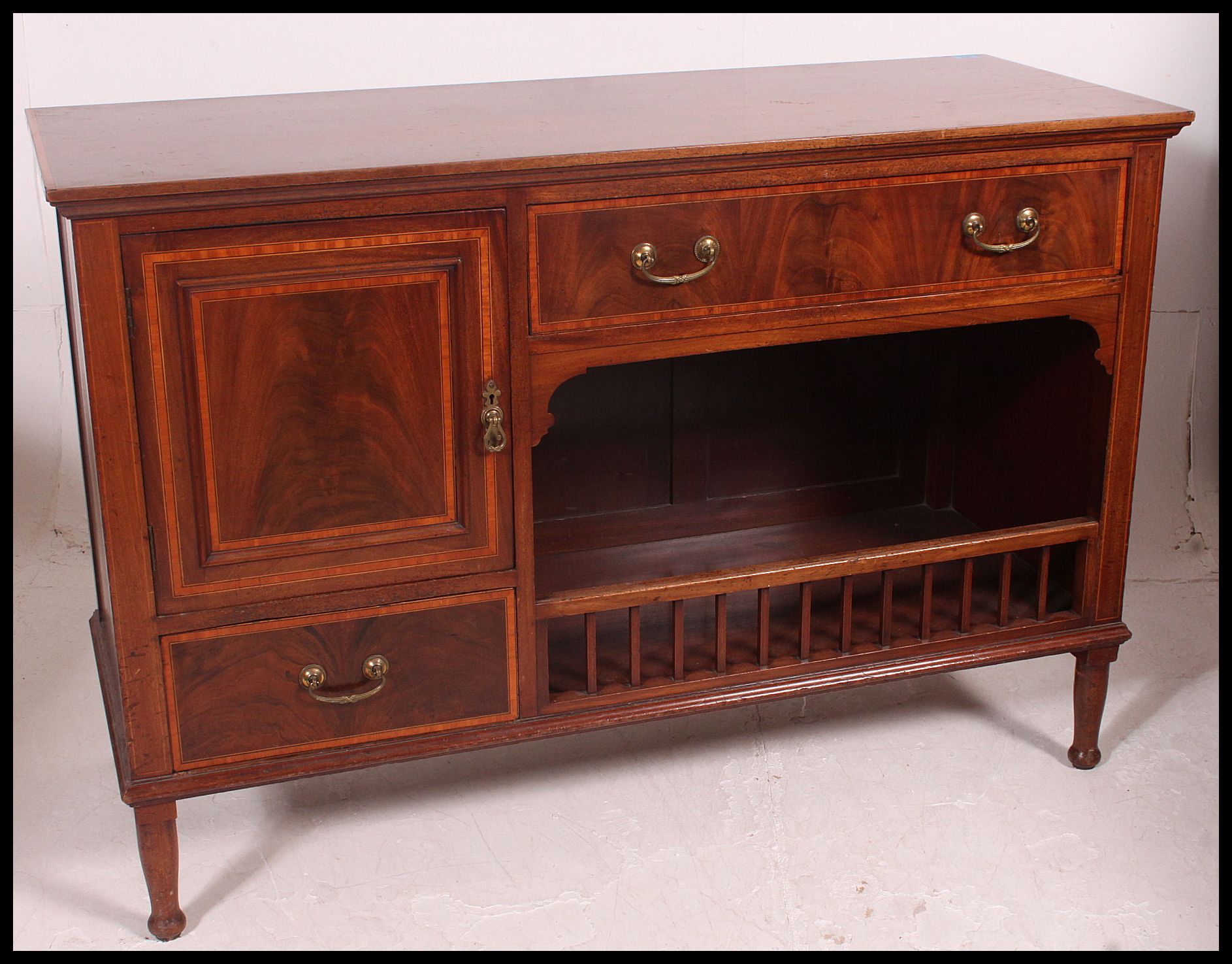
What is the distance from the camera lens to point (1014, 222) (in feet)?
7.50

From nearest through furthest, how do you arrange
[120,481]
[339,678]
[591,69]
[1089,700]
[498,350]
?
[120,481]
[498,350]
[339,678]
[1089,700]
[591,69]

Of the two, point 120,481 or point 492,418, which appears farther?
point 492,418

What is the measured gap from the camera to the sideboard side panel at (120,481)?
193 centimetres

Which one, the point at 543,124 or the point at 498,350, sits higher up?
the point at 543,124

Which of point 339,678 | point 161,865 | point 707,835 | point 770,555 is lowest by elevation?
point 707,835

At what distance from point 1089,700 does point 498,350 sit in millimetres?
1208

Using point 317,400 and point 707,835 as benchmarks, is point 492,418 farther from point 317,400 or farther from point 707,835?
point 707,835

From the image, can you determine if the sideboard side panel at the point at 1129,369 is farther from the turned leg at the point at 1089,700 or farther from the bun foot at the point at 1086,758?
the bun foot at the point at 1086,758

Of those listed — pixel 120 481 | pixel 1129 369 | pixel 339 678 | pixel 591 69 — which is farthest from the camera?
pixel 591 69

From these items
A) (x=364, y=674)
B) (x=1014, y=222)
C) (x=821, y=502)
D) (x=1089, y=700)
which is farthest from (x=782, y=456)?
(x=364, y=674)

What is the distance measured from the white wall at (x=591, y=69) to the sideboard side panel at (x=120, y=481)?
0.92m

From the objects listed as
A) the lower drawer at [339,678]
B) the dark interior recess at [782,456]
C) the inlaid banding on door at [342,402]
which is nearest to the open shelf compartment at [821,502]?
the dark interior recess at [782,456]

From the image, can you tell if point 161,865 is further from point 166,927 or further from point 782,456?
point 782,456

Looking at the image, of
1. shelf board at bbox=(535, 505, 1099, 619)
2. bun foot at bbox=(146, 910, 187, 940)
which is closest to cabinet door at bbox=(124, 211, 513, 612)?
shelf board at bbox=(535, 505, 1099, 619)
